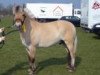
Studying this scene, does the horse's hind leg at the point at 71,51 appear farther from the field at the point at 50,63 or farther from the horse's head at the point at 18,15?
the horse's head at the point at 18,15

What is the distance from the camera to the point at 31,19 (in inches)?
427

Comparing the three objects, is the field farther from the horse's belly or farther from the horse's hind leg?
the horse's belly

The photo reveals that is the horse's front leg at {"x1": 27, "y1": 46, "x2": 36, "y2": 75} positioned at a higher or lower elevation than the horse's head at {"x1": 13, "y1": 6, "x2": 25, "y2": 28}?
lower

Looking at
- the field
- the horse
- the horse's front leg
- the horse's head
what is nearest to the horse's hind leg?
the horse

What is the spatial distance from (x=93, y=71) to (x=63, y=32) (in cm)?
170

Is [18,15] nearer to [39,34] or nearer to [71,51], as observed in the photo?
[39,34]

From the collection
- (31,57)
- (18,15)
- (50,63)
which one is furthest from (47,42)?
(50,63)

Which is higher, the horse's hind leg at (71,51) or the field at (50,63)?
the horse's hind leg at (71,51)

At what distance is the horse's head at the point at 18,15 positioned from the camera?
9844 millimetres

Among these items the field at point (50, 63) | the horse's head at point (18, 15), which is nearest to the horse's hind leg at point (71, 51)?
the field at point (50, 63)

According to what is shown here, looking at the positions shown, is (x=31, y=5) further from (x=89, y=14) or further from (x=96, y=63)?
(x=96, y=63)

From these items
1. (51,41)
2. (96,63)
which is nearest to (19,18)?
(51,41)

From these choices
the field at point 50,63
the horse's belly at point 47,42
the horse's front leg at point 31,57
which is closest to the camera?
the horse's front leg at point 31,57

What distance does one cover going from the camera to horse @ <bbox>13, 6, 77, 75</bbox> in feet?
33.7
